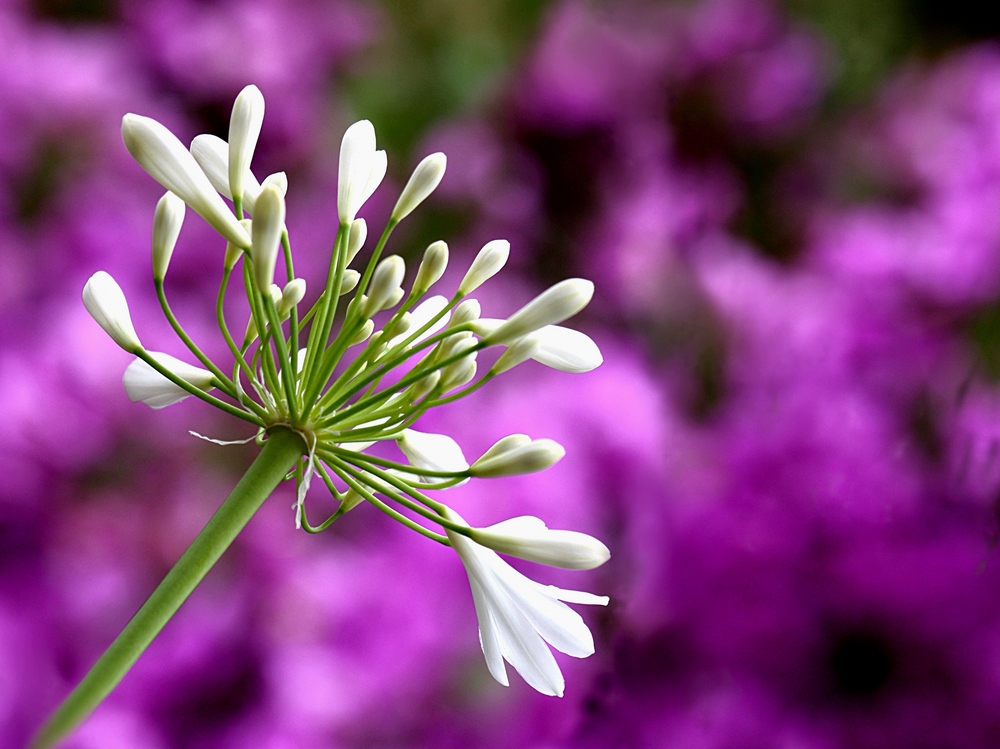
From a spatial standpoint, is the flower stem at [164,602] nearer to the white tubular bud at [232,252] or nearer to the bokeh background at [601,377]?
the white tubular bud at [232,252]

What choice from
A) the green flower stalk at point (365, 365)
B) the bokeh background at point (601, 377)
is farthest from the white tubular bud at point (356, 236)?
the bokeh background at point (601, 377)

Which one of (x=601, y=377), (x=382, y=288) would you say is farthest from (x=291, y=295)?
(x=601, y=377)

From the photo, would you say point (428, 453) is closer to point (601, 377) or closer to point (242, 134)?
point (242, 134)

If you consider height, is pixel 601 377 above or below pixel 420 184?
below

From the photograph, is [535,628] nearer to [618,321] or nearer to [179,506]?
[179,506]

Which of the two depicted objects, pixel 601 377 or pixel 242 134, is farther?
pixel 601 377

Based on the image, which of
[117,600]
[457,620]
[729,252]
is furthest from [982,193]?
[117,600]
